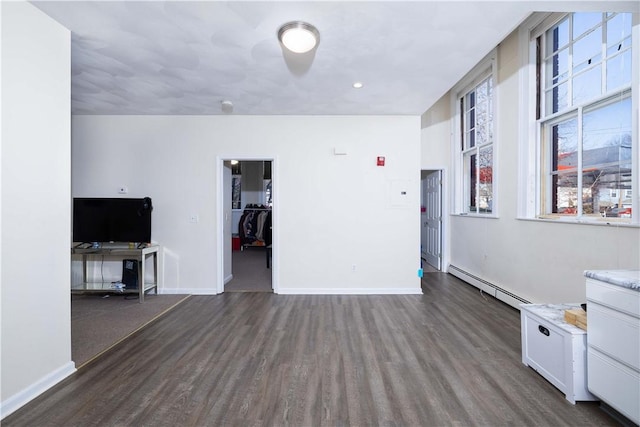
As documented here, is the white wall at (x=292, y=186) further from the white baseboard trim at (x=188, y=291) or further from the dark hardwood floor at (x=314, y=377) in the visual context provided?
the dark hardwood floor at (x=314, y=377)

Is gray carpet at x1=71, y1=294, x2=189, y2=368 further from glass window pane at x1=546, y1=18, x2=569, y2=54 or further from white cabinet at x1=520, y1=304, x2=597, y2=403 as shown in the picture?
glass window pane at x1=546, y1=18, x2=569, y2=54

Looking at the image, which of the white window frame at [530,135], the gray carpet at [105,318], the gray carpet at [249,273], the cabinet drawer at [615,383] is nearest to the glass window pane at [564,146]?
the white window frame at [530,135]

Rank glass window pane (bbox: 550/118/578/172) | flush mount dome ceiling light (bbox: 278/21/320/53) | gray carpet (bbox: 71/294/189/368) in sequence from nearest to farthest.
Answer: flush mount dome ceiling light (bbox: 278/21/320/53)
gray carpet (bbox: 71/294/189/368)
glass window pane (bbox: 550/118/578/172)

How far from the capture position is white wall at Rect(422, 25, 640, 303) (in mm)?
2451

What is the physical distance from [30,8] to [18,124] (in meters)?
0.78

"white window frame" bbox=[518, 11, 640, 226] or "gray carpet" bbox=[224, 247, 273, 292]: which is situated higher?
"white window frame" bbox=[518, 11, 640, 226]

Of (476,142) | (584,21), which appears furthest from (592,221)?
(476,142)

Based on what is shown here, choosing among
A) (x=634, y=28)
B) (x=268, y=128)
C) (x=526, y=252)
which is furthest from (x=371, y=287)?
(x=634, y=28)

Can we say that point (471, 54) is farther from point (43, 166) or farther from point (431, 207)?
point (431, 207)

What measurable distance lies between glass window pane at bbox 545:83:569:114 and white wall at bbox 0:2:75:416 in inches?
176

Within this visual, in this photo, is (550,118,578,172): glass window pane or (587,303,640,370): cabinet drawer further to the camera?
(550,118,578,172): glass window pane

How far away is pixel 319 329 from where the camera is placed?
2.93 meters

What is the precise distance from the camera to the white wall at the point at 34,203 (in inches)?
68.5

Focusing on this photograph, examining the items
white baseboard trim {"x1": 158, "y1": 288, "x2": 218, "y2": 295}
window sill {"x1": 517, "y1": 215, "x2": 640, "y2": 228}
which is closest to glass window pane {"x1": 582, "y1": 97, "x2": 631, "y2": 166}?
window sill {"x1": 517, "y1": 215, "x2": 640, "y2": 228}
